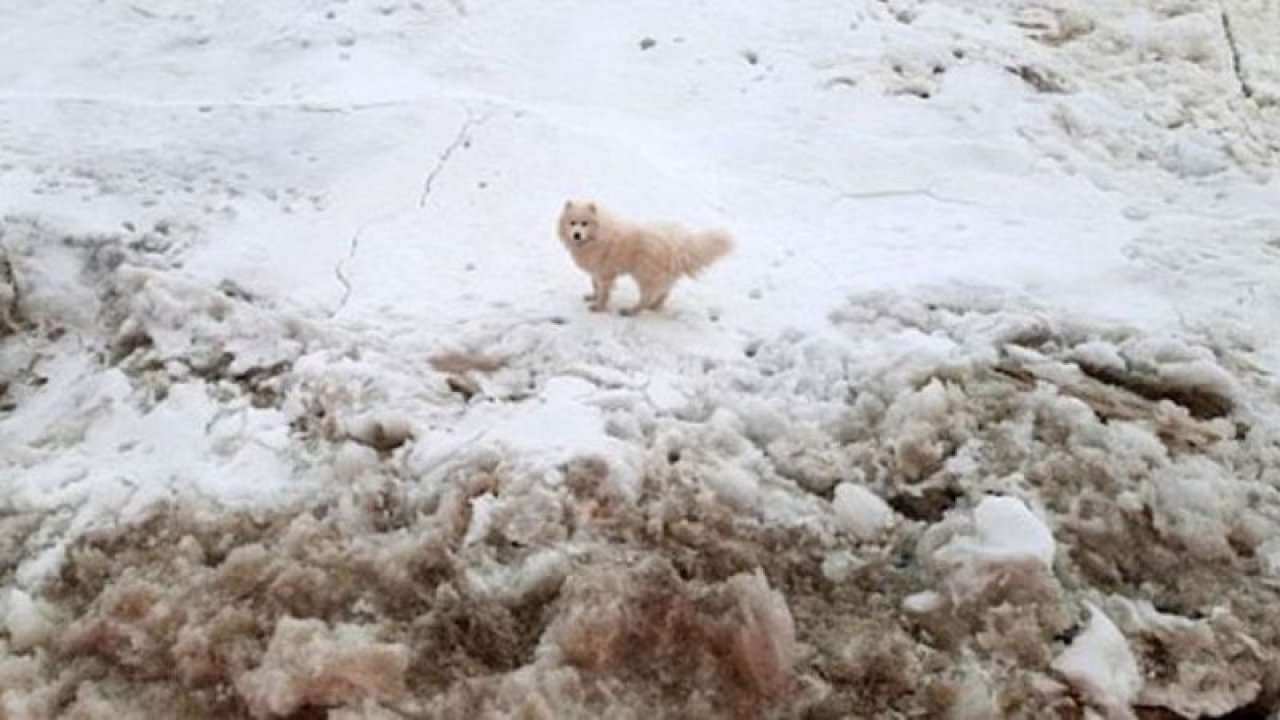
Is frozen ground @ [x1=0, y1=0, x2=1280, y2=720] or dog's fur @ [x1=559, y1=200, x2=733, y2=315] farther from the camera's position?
dog's fur @ [x1=559, y1=200, x2=733, y2=315]

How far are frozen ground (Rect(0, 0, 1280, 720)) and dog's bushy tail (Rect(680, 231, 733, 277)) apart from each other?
0.66ft

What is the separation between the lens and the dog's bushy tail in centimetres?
392

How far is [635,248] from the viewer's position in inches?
151

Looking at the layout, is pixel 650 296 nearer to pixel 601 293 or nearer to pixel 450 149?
pixel 601 293

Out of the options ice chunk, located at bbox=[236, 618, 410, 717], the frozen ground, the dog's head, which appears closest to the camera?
ice chunk, located at bbox=[236, 618, 410, 717]

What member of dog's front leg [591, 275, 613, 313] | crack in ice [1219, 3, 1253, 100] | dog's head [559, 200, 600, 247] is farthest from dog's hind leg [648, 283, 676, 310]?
crack in ice [1219, 3, 1253, 100]

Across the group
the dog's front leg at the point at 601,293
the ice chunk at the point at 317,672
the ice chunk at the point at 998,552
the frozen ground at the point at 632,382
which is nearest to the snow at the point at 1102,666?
the frozen ground at the point at 632,382

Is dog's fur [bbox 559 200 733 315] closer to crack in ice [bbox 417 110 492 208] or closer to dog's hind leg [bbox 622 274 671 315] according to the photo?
dog's hind leg [bbox 622 274 671 315]

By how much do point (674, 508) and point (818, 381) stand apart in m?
0.79

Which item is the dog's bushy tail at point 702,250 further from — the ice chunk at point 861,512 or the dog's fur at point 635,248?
the ice chunk at point 861,512

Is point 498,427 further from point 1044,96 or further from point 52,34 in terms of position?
point 52,34

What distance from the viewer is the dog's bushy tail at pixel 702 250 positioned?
12.9 feet

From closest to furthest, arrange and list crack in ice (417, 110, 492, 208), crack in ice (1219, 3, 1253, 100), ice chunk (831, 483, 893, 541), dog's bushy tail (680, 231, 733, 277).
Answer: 1. ice chunk (831, 483, 893, 541)
2. dog's bushy tail (680, 231, 733, 277)
3. crack in ice (417, 110, 492, 208)
4. crack in ice (1219, 3, 1253, 100)

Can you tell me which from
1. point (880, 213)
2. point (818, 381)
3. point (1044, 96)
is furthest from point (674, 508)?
point (1044, 96)
